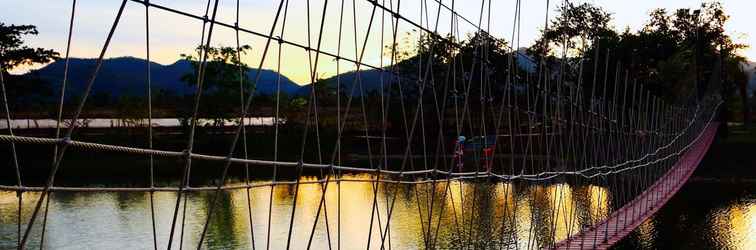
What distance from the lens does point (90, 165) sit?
1822cm

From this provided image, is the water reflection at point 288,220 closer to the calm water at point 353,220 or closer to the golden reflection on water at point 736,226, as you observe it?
the calm water at point 353,220

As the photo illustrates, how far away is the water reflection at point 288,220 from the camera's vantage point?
995 centimetres

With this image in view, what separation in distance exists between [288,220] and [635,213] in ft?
15.4

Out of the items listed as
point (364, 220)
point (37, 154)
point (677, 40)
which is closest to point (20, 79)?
point (364, 220)

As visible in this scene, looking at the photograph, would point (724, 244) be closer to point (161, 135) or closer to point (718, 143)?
point (718, 143)

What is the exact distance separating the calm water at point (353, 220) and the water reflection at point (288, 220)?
2 centimetres

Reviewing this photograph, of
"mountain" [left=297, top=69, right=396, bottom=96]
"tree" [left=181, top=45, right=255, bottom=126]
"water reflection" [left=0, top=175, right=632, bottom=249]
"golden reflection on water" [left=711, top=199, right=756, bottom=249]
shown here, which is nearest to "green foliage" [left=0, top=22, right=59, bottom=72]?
"mountain" [left=297, top=69, right=396, bottom=96]

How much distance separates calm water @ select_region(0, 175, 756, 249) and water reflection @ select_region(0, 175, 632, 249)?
0.02 meters

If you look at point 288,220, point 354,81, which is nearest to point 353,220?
point 288,220

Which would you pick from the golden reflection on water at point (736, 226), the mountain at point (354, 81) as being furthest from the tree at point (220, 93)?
the golden reflection on water at point (736, 226)

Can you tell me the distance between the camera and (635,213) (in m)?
9.38

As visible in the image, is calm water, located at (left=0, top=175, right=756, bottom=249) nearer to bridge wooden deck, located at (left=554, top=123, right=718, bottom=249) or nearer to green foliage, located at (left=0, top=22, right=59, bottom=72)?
bridge wooden deck, located at (left=554, top=123, right=718, bottom=249)

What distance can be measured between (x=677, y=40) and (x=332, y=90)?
35.0 feet

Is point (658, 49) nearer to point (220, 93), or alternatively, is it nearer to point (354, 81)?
point (220, 93)
